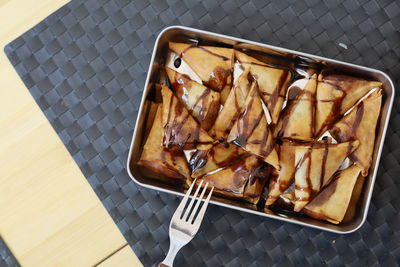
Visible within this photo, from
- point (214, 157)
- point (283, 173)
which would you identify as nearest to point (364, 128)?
point (283, 173)

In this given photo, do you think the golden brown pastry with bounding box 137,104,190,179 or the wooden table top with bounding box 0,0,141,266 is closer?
the golden brown pastry with bounding box 137,104,190,179

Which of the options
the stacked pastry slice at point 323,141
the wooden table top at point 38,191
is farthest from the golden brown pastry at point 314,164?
the wooden table top at point 38,191

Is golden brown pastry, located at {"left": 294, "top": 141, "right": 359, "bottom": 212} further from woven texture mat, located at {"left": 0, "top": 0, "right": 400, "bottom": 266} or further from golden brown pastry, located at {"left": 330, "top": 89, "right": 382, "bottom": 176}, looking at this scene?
woven texture mat, located at {"left": 0, "top": 0, "right": 400, "bottom": 266}

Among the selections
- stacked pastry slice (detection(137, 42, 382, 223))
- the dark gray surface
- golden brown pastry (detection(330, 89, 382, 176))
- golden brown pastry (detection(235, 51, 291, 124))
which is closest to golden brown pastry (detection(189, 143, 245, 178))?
stacked pastry slice (detection(137, 42, 382, 223))

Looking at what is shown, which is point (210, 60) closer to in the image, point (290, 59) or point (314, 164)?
point (290, 59)

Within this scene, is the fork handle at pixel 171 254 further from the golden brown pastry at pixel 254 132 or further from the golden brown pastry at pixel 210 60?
the golden brown pastry at pixel 210 60
